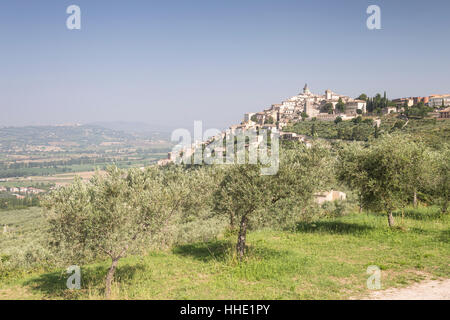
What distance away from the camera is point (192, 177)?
20141 millimetres

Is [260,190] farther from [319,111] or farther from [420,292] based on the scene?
[319,111]

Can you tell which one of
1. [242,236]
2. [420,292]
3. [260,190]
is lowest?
[420,292]

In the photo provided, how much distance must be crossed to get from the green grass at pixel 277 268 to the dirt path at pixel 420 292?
1.24ft

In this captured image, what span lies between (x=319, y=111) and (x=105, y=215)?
496ft

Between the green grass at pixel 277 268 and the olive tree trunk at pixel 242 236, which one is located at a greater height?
the olive tree trunk at pixel 242 236

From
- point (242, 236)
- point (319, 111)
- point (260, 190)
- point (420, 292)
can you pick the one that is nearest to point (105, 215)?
point (260, 190)

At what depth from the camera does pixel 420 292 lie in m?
8.59

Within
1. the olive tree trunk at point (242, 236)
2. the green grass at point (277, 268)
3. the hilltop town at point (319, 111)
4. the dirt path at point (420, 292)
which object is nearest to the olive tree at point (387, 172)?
the green grass at point (277, 268)

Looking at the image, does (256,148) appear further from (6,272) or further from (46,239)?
(6,272)

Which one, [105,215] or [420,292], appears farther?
[105,215]

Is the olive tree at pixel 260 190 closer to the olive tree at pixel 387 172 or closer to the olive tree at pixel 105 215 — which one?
the olive tree at pixel 105 215

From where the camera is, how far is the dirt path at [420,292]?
8211mm

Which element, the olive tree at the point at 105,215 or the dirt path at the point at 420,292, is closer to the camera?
the dirt path at the point at 420,292
